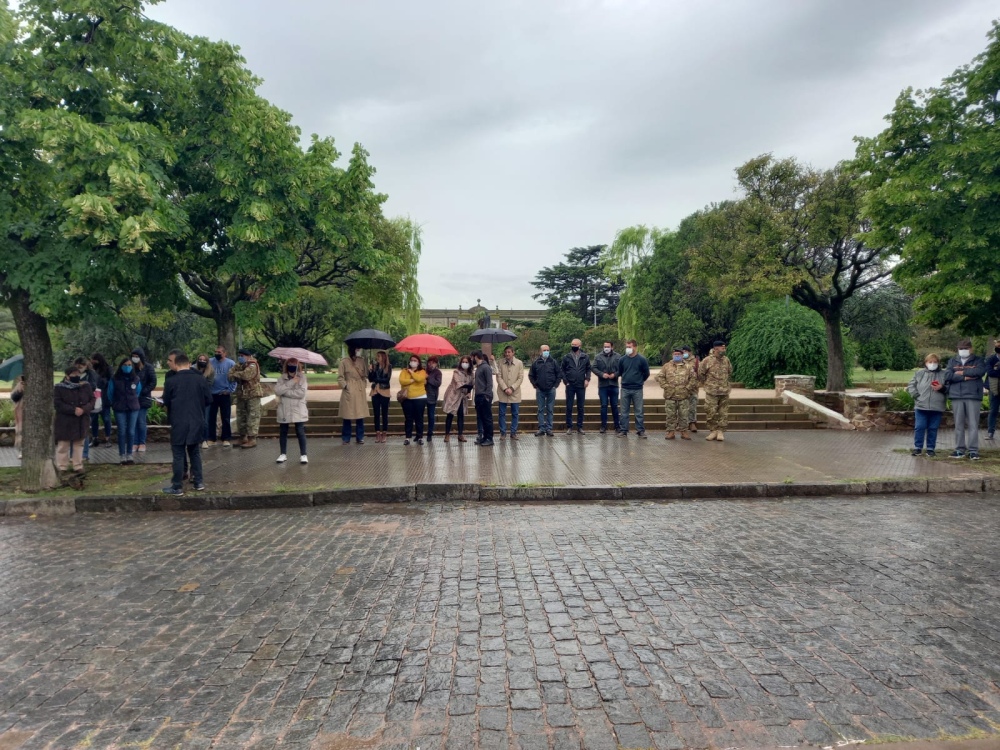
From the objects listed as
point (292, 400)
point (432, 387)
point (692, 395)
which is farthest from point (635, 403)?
point (292, 400)

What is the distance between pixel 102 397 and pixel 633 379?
10.6m

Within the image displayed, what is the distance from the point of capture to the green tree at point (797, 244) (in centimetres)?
1952

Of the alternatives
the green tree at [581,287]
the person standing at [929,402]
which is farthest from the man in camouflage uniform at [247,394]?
the green tree at [581,287]

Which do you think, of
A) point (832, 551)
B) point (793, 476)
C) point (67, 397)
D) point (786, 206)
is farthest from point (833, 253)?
point (67, 397)

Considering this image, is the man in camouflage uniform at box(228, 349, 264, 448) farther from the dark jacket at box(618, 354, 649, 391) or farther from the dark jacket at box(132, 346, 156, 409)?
the dark jacket at box(618, 354, 649, 391)

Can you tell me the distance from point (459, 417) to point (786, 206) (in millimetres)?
13895

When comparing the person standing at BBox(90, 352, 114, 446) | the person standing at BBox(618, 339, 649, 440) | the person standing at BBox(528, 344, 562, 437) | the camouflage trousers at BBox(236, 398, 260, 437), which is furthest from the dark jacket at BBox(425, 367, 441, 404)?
the person standing at BBox(90, 352, 114, 446)

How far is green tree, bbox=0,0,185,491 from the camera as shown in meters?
7.50

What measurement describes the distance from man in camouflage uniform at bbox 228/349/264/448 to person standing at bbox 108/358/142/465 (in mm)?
1716

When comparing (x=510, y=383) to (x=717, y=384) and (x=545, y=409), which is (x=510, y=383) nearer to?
(x=545, y=409)

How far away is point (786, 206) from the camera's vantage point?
20547 millimetres

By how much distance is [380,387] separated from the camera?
13133 millimetres

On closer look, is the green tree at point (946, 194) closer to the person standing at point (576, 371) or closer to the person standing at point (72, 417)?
the person standing at point (576, 371)

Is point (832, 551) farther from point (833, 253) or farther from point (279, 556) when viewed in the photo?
point (833, 253)
